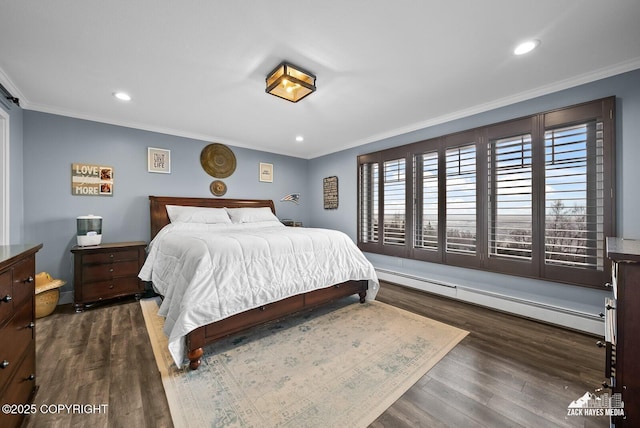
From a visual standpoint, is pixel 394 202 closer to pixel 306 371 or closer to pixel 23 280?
pixel 306 371

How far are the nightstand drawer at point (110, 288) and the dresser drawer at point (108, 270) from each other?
6 centimetres

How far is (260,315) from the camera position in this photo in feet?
7.30

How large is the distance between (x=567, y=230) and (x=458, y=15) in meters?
2.25

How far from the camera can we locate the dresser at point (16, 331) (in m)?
1.08

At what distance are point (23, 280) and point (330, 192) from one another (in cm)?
428

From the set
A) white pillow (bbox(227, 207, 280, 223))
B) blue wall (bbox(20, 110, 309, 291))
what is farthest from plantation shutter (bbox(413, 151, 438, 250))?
blue wall (bbox(20, 110, 309, 291))

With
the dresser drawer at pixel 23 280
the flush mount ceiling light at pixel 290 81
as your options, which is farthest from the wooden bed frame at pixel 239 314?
the flush mount ceiling light at pixel 290 81

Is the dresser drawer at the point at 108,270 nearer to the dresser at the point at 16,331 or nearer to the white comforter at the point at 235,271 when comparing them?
the white comforter at the point at 235,271

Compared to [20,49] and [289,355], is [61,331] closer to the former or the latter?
[289,355]

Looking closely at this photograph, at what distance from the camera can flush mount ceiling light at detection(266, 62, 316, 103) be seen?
86.0 inches

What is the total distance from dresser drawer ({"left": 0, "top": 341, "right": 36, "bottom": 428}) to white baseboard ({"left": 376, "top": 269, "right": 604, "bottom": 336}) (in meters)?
3.79

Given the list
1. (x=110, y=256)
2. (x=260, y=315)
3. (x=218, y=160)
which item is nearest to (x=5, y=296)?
(x=260, y=315)

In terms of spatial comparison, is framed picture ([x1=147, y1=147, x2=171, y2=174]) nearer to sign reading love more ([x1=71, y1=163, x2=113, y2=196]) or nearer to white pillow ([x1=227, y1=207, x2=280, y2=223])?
sign reading love more ([x1=71, y1=163, x2=113, y2=196])

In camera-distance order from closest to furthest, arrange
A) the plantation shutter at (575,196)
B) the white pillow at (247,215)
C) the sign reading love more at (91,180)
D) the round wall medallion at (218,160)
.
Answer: the plantation shutter at (575,196) → the sign reading love more at (91,180) → the white pillow at (247,215) → the round wall medallion at (218,160)
